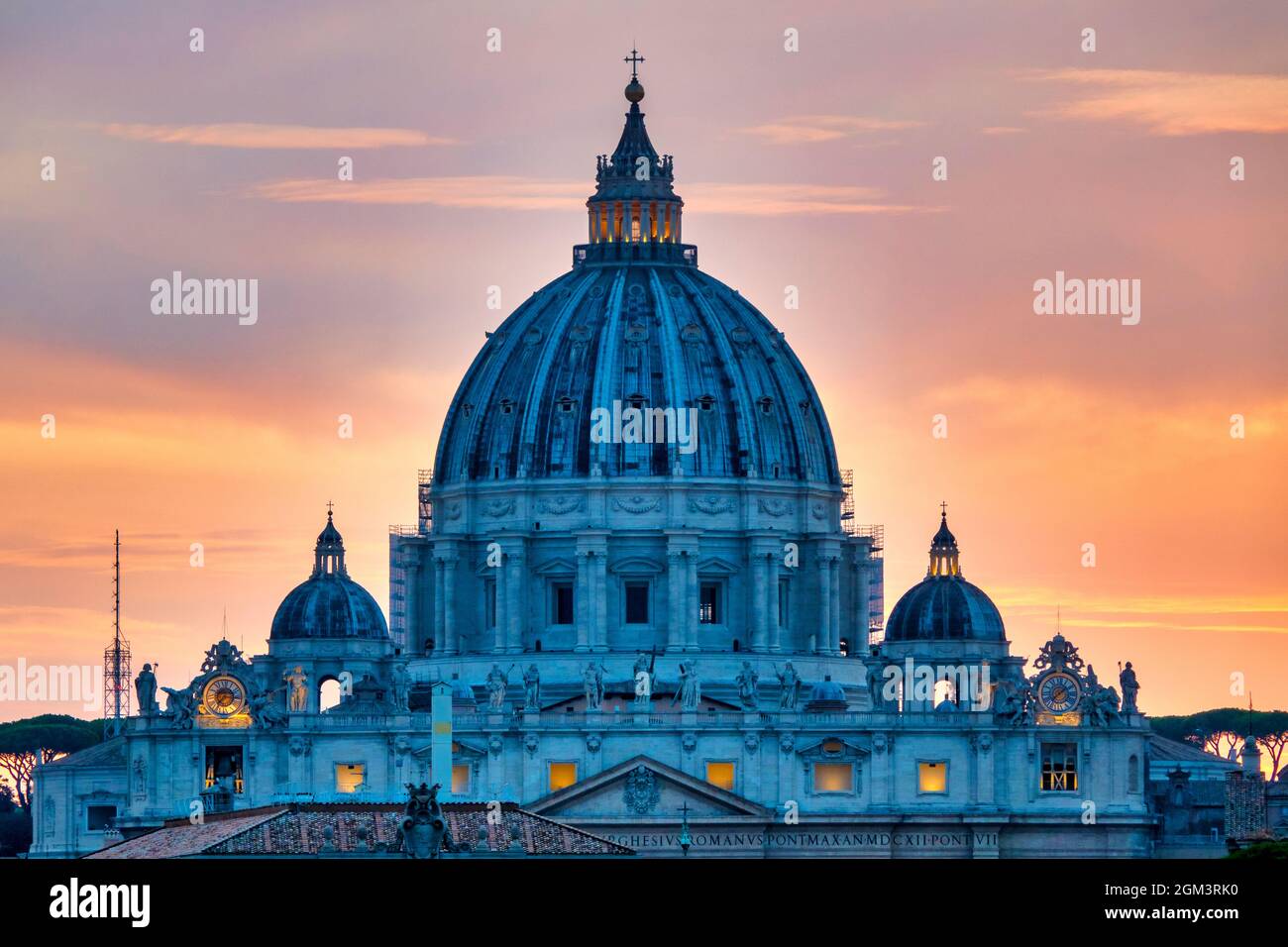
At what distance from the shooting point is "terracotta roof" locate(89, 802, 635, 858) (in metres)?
119

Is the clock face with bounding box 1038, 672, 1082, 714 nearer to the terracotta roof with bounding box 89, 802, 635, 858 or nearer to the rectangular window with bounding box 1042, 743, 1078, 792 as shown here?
the rectangular window with bounding box 1042, 743, 1078, 792

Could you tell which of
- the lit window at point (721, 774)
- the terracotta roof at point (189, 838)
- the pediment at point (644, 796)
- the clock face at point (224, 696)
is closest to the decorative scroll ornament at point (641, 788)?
the pediment at point (644, 796)

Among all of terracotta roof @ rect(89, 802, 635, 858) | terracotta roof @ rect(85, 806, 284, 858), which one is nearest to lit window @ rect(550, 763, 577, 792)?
terracotta roof @ rect(85, 806, 284, 858)

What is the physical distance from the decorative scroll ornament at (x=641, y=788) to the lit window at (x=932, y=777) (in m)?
12.9

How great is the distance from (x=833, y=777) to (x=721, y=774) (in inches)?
201

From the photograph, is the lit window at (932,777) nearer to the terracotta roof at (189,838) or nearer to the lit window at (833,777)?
the lit window at (833,777)

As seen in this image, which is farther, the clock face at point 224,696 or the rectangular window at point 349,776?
the clock face at point 224,696

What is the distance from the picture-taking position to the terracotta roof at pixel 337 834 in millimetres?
119125

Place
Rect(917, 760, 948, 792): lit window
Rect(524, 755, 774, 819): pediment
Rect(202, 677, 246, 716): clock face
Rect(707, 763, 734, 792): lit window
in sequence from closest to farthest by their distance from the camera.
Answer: Rect(524, 755, 774, 819): pediment → Rect(707, 763, 734, 792): lit window → Rect(917, 760, 948, 792): lit window → Rect(202, 677, 246, 716): clock face

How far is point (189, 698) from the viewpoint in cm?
18912

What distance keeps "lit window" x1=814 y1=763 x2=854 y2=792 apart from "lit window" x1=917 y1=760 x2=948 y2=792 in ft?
10.2
